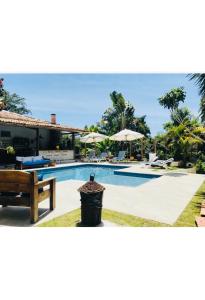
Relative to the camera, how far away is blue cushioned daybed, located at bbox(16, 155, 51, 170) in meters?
16.5

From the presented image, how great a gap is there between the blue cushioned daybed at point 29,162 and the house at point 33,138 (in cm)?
170

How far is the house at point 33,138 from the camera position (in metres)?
19.9

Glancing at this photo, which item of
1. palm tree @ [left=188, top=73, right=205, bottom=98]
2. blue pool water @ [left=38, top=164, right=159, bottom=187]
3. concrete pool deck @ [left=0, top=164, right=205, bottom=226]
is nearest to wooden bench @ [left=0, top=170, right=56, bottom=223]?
concrete pool deck @ [left=0, top=164, right=205, bottom=226]

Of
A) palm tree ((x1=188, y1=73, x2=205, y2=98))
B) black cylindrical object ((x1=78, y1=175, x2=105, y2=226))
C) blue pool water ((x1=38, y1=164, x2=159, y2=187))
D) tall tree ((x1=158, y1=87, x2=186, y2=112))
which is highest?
tall tree ((x1=158, y1=87, x2=186, y2=112))

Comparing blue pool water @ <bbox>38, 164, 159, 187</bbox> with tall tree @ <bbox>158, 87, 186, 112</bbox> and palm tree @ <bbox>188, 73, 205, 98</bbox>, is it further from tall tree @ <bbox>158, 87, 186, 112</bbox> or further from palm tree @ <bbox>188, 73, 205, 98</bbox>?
tall tree @ <bbox>158, 87, 186, 112</bbox>

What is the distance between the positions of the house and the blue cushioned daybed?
5.57ft

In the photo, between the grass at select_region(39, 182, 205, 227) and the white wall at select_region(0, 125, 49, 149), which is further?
the white wall at select_region(0, 125, 49, 149)

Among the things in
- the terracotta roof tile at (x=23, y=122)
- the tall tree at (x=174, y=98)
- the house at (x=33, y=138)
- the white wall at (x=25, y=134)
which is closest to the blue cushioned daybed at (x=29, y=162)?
the house at (x=33, y=138)

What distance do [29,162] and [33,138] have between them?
6.14m

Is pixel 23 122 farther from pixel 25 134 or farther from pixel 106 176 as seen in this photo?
pixel 106 176

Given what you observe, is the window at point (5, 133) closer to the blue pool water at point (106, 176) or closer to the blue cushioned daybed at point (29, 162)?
the blue cushioned daybed at point (29, 162)

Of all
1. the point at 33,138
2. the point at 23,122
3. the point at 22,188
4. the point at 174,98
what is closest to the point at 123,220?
the point at 22,188
